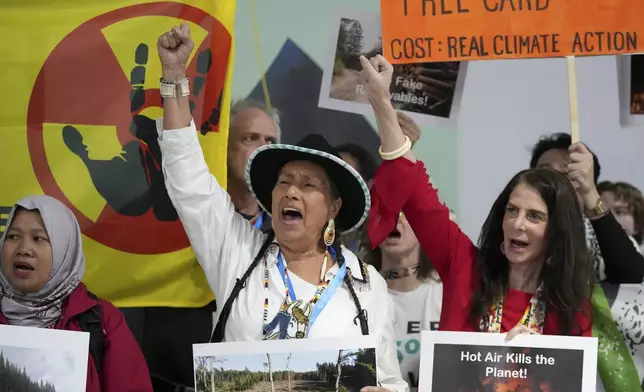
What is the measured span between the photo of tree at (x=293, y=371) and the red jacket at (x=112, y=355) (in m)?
0.27

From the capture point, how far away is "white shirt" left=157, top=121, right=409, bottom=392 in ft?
7.18

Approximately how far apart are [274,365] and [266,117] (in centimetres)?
112

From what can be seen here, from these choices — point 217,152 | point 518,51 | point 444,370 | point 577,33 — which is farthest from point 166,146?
point 577,33

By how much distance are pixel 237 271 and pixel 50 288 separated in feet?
1.68

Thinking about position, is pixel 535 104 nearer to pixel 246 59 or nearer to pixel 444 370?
pixel 246 59

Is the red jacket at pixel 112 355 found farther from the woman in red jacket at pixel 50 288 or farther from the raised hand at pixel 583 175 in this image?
the raised hand at pixel 583 175

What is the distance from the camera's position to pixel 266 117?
286 cm

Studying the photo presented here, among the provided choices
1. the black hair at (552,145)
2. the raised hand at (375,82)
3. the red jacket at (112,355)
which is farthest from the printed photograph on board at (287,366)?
the black hair at (552,145)

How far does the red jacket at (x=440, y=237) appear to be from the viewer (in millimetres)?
2240

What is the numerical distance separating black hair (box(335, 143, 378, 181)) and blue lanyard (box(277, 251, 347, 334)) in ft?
2.22

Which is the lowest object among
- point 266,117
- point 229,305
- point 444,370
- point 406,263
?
point 444,370

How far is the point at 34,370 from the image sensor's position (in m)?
1.99

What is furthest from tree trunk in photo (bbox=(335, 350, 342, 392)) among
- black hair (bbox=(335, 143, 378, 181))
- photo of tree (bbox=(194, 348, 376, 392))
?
black hair (bbox=(335, 143, 378, 181))

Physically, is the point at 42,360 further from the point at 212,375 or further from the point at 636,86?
the point at 636,86
